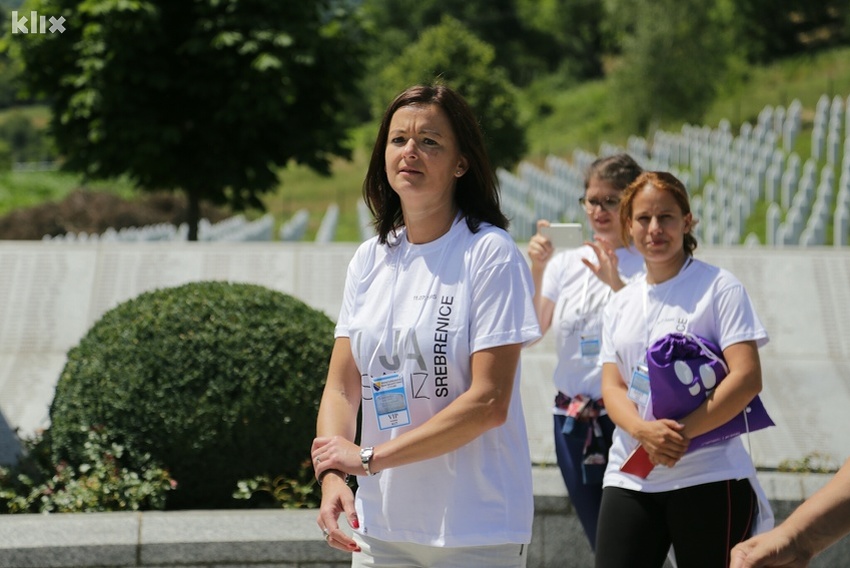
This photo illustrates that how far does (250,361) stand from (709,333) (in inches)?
88.4

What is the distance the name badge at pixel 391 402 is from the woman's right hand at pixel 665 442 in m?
1.04

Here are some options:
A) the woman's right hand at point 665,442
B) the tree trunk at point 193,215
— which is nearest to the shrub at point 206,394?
the woman's right hand at point 665,442

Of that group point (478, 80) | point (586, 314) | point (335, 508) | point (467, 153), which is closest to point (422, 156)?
point (467, 153)

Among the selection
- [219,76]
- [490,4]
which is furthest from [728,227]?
[490,4]

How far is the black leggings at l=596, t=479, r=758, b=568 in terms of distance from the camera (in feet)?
11.0

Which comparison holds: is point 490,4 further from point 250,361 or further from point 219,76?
point 250,361

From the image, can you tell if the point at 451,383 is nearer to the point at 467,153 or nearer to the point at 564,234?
Answer: the point at 467,153

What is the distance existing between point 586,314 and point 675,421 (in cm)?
87

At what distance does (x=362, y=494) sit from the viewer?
2.75 meters

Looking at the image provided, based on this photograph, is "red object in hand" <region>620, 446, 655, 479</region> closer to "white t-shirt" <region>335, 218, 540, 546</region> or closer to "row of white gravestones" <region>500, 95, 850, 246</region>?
"white t-shirt" <region>335, 218, 540, 546</region>

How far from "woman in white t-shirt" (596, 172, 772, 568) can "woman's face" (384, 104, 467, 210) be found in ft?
3.51

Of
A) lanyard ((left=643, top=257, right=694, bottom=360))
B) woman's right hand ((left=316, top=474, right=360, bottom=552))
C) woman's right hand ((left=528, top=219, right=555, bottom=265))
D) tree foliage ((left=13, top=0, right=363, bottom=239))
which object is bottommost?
woman's right hand ((left=316, top=474, right=360, bottom=552))

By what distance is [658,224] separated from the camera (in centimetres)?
363

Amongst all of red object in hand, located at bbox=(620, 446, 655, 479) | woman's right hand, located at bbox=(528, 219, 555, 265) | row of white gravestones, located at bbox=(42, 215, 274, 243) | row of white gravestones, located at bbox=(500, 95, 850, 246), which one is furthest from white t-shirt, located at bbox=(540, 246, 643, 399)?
row of white gravestones, located at bbox=(42, 215, 274, 243)
